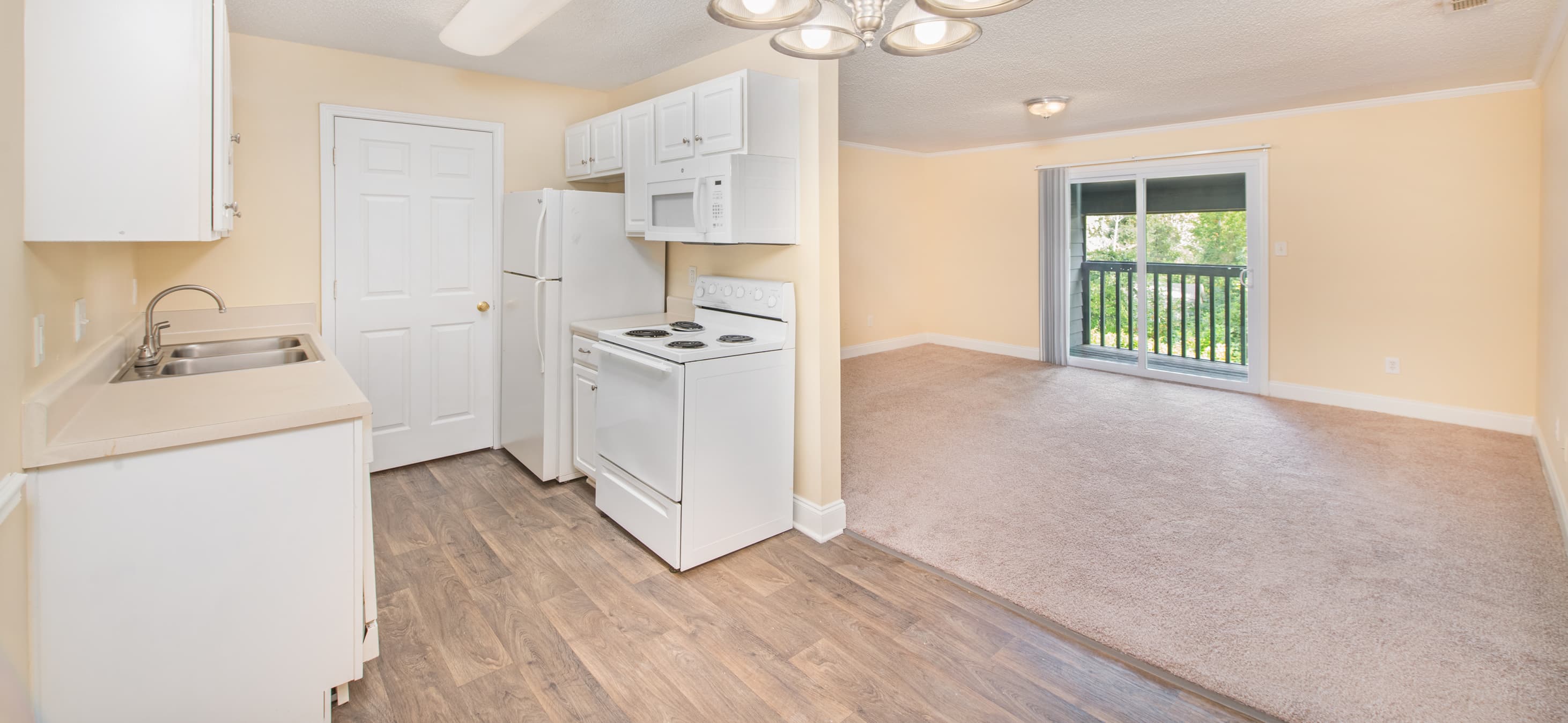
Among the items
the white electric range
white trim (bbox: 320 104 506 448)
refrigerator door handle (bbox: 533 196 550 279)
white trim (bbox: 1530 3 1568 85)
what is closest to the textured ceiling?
white trim (bbox: 1530 3 1568 85)

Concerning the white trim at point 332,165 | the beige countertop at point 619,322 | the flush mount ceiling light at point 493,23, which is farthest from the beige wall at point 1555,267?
the white trim at point 332,165

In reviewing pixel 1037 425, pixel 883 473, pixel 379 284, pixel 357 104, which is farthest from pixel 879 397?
pixel 357 104

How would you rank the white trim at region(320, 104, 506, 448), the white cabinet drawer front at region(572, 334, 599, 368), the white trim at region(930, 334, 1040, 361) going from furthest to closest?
the white trim at region(930, 334, 1040, 361), the white trim at region(320, 104, 506, 448), the white cabinet drawer front at region(572, 334, 599, 368)

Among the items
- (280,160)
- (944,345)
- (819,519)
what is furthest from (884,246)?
(280,160)

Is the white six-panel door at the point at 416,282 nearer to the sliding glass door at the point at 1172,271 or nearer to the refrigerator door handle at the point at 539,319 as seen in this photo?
the refrigerator door handle at the point at 539,319

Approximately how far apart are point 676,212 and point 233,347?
1.86m

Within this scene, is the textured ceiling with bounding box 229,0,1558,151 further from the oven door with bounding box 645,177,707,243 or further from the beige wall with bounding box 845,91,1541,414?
the oven door with bounding box 645,177,707,243

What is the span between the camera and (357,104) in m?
3.43

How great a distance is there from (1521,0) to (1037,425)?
9.64 feet

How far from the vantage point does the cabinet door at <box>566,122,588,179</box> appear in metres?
3.79

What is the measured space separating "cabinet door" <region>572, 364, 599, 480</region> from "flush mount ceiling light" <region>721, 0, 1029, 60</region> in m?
1.90

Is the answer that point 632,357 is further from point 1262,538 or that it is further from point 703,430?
point 1262,538

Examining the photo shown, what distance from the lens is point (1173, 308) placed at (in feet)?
19.9

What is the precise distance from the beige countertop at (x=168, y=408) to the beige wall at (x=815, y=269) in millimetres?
1602
